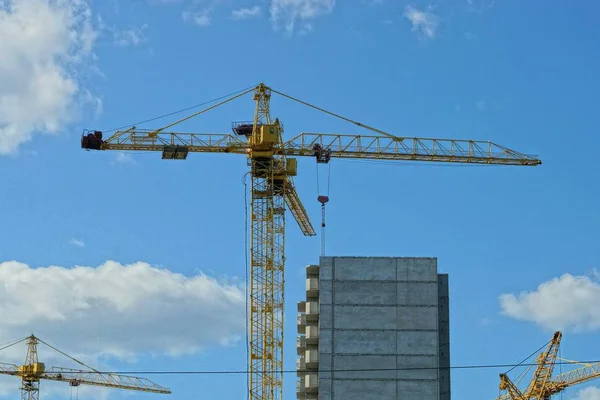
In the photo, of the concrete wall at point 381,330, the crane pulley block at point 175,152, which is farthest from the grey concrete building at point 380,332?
the crane pulley block at point 175,152

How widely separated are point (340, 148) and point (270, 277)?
20.9m

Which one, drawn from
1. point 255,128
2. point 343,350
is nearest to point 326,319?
point 343,350

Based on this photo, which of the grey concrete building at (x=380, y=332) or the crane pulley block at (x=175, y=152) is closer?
the grey concrete building at (x=380, y=332)

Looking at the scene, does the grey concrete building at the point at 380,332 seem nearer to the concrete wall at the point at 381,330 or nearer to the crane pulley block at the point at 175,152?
the concrete wall at the point at 381,330

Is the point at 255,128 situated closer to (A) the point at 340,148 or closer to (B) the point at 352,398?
(A) the point at 340,148

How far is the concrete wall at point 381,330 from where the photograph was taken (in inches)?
4995

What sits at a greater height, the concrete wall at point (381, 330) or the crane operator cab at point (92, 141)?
the crane operator cab at point (92, 141)

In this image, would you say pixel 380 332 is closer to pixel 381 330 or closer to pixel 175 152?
pixel 381 330

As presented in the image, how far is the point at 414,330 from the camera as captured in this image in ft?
420

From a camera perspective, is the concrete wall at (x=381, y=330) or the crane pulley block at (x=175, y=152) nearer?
the concrete wall at (x=381, y=330)

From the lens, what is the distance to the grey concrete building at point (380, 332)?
416 feet

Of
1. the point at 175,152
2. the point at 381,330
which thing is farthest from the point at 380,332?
the point at 175,152

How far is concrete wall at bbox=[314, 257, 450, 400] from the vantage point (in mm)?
126875

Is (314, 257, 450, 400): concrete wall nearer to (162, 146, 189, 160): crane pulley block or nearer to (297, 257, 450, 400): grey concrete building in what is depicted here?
(297, 257, 450, 400): grey concrete building
